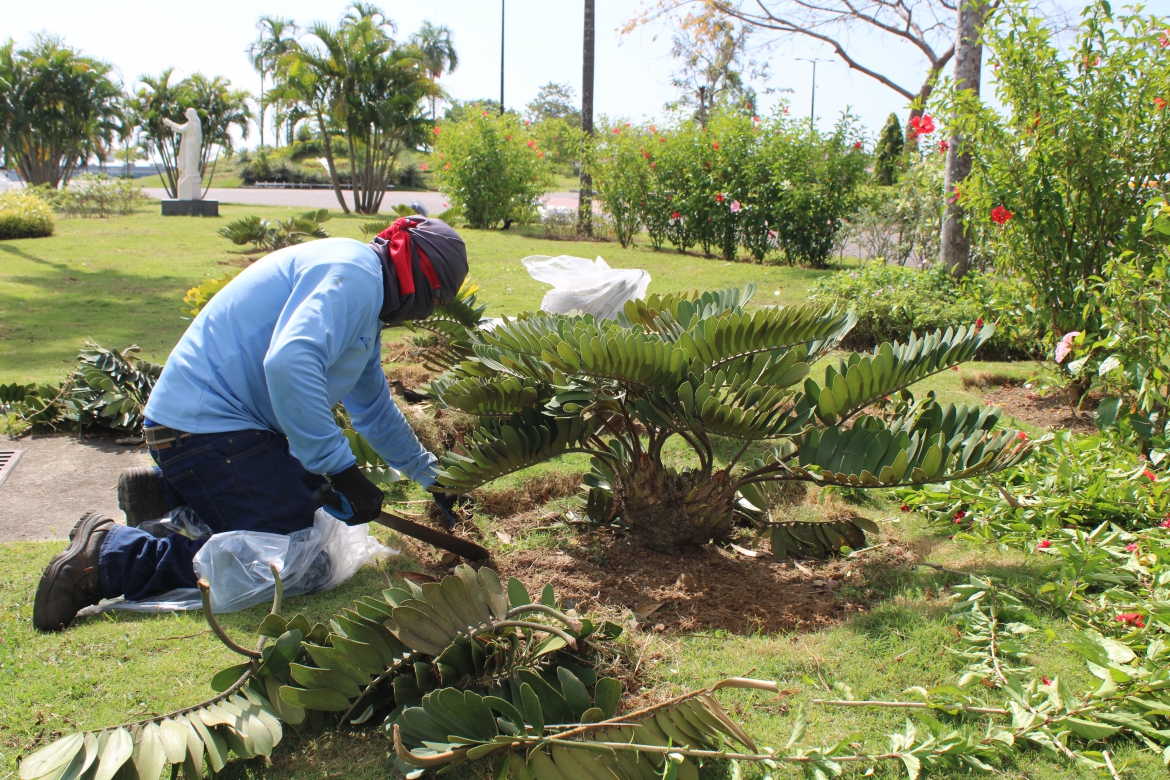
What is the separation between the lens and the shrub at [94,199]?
1909 centimetres

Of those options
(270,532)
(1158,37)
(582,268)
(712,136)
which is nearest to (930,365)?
(270,532)

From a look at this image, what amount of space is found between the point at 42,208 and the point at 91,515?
1495cm

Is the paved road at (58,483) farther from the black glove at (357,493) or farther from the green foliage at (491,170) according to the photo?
the green foliage at (491,170)

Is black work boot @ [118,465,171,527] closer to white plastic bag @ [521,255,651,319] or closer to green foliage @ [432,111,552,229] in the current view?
white plastic bag @ [521,255,651,319]

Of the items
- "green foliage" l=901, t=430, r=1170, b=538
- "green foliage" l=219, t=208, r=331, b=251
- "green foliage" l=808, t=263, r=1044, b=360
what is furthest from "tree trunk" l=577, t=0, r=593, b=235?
"green foliage" l=901, t=430, r=1170, b=538

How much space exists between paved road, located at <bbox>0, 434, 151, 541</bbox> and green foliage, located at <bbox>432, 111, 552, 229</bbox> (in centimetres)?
1279

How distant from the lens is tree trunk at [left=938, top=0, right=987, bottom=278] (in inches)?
284

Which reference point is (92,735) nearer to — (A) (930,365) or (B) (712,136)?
(A) (930,365)

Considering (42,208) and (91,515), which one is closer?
(91,515)

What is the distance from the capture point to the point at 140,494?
313cm

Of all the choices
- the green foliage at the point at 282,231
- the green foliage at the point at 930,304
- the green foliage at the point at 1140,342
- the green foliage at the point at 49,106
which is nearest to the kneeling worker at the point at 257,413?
the green foliage at the point at 1140,342

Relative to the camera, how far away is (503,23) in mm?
41906

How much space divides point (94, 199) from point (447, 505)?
1969 centimetres

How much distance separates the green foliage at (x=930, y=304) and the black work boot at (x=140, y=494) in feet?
14.6
